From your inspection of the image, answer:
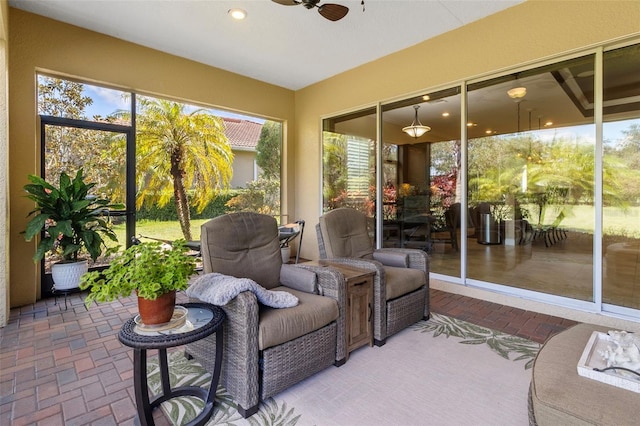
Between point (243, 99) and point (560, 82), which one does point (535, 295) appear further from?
point (243, 99)

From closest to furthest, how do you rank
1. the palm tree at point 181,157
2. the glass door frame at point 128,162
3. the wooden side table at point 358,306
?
1. the wooden side table at point 358,306
2. the glass door frame at point 128,162
3. the palm tree at point 181,157

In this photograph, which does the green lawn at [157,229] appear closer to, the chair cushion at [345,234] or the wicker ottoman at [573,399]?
the chair cushion at [345,234]

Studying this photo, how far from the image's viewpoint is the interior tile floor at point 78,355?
1.84 metres

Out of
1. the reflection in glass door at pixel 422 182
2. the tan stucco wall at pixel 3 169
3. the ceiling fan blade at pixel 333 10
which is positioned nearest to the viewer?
the ceiling fan blade at pixel 333 10

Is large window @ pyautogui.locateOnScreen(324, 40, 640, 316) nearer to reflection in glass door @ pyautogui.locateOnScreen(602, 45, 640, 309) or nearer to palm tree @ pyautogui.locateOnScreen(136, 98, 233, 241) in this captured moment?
reflection in glass door @ pyautogui.locateOnScreen(602, 45, 640, 309)

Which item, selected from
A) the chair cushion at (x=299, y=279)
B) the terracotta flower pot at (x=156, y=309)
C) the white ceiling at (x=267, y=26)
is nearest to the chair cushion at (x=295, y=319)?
the chair cushion at (x=299, y=279)

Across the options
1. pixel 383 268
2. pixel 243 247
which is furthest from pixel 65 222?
pixel 383 268

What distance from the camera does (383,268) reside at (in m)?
2.67

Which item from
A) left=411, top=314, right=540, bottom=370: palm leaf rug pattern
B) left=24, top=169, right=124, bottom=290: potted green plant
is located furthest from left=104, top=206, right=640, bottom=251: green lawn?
left=411, top=314, right=540, bottom=370: palm leaf rug pattern

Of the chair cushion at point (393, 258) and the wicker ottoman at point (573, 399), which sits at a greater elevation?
the chair cushion at point (393, 258)

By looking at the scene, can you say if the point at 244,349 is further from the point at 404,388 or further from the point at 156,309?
the point at 404,388

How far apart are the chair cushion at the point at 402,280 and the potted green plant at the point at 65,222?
3210 millimetres

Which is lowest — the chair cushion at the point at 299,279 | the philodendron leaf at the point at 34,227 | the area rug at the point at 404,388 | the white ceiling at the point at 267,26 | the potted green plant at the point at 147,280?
the area rug at the point at 404,388

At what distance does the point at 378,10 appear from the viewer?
3.50 metres
